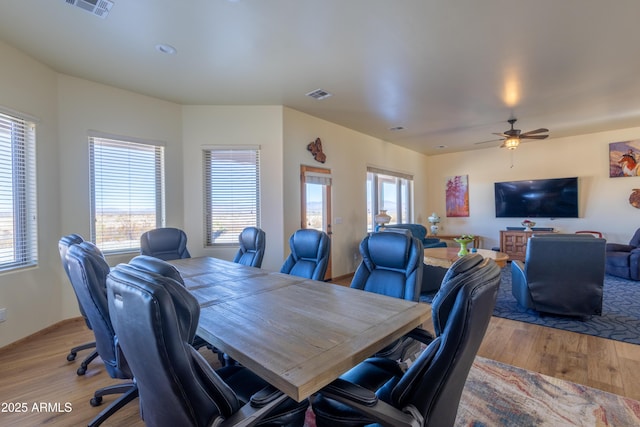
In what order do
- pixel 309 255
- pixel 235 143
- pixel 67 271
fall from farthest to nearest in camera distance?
pixel 235 143, pixel 309 255, pixel 67 271

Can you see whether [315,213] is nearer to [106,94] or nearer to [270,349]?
[106,94]

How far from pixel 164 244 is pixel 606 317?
Result: 5.26 m

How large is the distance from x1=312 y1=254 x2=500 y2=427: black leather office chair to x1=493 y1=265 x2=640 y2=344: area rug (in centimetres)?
290

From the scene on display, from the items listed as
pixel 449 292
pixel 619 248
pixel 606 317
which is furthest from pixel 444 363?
pixel 619 248

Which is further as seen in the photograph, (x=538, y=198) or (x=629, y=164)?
(x=538, y=198)

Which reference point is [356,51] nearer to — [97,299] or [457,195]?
[97,299]

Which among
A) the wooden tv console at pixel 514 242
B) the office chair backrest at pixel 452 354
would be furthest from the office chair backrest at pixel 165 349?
the wooden tv console at pixel 514 242

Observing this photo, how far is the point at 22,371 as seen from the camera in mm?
2395

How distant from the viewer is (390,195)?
280 inches

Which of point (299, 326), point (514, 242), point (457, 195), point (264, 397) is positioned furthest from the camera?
point (457, 195)

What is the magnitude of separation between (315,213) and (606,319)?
3.85 meters

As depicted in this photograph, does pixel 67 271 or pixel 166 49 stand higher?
pixel 166 49

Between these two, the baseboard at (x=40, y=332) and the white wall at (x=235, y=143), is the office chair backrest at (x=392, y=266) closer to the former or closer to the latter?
the white wall at (x=235, y=143)

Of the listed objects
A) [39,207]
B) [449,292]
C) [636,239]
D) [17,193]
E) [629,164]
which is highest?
[629,164]
